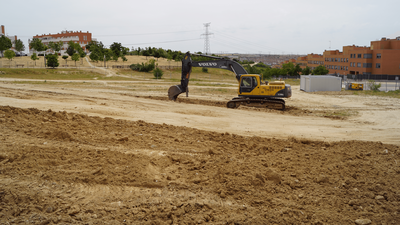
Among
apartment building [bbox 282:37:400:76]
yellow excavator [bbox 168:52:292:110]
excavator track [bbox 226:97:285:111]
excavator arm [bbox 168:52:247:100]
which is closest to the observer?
yellow excavator [bbox 168:52:292:110]

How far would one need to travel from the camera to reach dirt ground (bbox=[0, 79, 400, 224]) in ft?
21.2

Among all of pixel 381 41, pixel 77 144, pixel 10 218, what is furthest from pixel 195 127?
pixel 381 41

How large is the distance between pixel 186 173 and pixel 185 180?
496 mm

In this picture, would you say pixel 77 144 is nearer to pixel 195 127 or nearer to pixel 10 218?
pixel 10 218

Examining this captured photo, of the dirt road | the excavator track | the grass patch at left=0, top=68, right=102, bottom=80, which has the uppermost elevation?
the grass patch at left=0, top=68, right=102, bottom=80

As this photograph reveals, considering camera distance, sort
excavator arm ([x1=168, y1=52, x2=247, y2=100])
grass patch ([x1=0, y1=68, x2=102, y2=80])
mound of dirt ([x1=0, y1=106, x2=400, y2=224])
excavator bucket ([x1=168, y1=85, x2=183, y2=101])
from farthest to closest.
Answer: grass patch ([x1=0, y1=68, x2=102, y2=80]) < excavator bucket ([x1=168, y1=85, x2=183, y2=101]) < excavator arm ([x1=168, y1=52, x2=247, y2=100]) < mound of dirt ([x1=0, y1=106, x2=400, y2=224])

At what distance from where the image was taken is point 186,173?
8.45 metres

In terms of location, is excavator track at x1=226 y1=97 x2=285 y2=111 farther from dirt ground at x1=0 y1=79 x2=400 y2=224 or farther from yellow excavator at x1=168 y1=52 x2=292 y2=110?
dirt ground at x1=0 y1=79 x2=400 y2=224

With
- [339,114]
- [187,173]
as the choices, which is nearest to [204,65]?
[339,114]

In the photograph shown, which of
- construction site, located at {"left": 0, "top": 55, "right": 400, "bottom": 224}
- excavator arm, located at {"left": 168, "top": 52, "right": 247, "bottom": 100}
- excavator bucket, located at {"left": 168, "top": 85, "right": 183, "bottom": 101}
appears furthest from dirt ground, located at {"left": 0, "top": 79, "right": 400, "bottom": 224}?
excavator bucket, located at {"left": 168, "top": 85, "right": 183, "bottom": 101}

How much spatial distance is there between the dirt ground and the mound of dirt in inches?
1.1

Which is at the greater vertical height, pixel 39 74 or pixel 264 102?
pixel 39 74

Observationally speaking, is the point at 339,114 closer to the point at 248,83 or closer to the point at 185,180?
the point at 248,83

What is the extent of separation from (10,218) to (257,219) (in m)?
5.12
